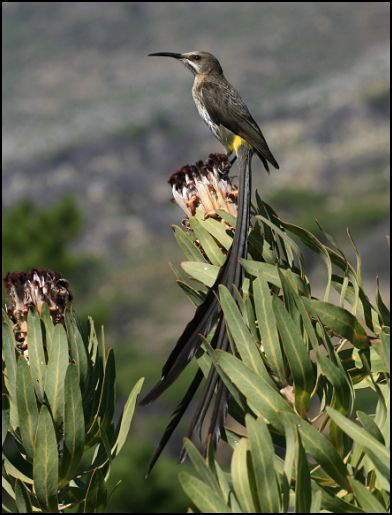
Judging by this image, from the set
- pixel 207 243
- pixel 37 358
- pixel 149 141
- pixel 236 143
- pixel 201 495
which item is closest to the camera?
pixel 201 495

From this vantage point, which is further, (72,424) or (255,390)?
(72,424)

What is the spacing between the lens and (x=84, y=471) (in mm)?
1645

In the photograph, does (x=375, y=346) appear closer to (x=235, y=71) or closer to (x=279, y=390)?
(x=279, y=390)

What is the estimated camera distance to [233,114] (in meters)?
3.86

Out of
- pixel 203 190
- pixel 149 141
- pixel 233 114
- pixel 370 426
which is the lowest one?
pixel 370 426

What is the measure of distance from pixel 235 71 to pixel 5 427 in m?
104

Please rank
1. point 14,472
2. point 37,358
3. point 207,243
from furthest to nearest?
1. point 207,243
2. point 37,358
3. point 14,472

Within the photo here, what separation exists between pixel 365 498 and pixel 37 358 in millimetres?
647

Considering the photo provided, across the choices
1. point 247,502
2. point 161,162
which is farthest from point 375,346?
point 161,162

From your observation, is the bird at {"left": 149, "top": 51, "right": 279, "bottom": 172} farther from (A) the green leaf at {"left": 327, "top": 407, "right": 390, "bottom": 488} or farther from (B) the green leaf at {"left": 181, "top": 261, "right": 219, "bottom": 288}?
(A) the green leaf at {"left": 327, "top": 407, "right": 390, "bottom": 488}

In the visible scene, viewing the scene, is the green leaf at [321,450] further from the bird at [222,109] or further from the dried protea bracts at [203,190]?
the bird at [222,109]

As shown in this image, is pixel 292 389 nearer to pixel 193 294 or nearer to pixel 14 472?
pixel 193 294

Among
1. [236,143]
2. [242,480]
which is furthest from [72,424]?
[236,143]

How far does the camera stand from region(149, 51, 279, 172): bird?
364 centimetres
